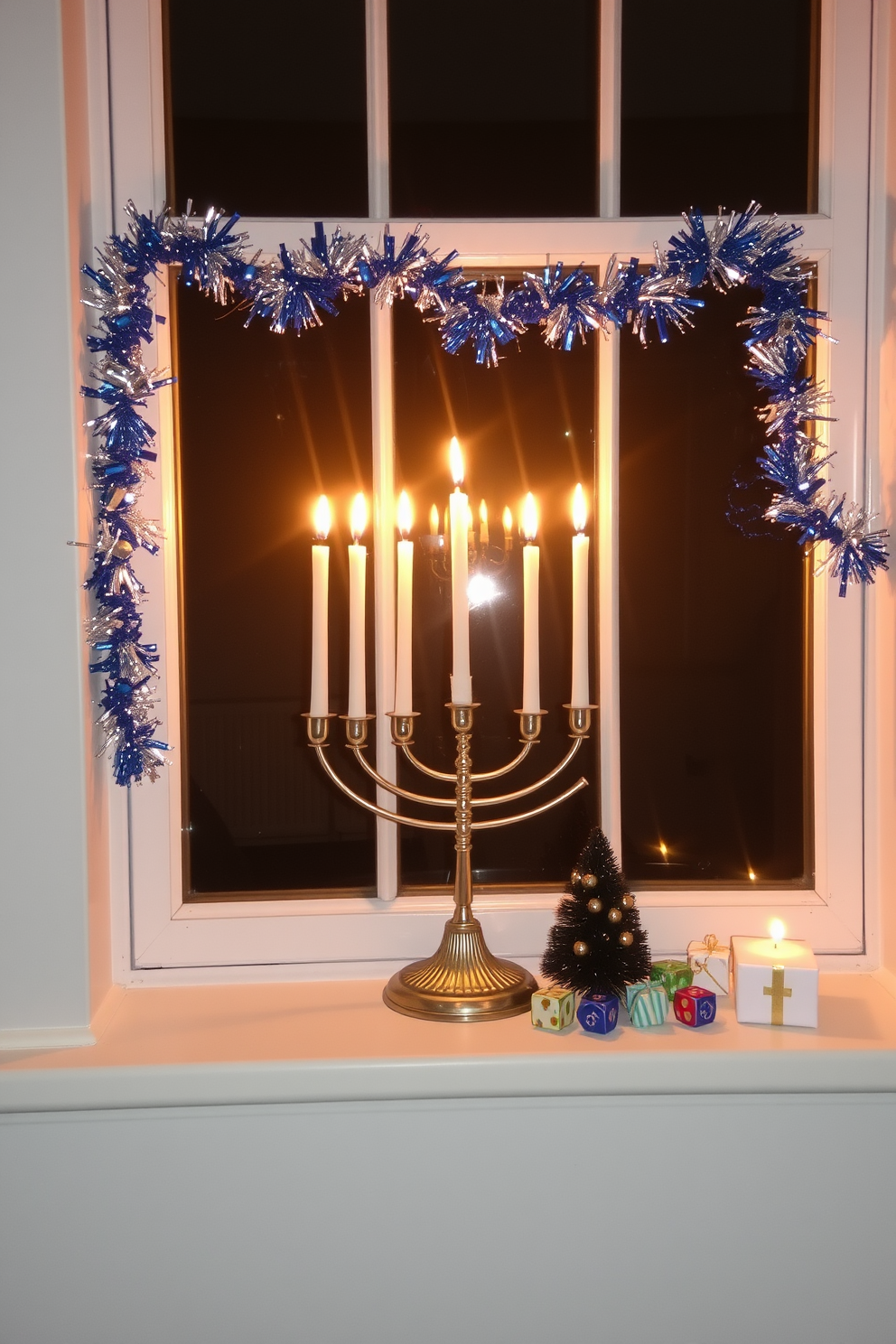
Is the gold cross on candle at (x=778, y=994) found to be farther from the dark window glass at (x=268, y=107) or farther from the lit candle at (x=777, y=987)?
the dark window glass at (x=268, y=107)

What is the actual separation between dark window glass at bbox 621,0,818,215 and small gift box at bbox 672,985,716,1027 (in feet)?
2.92

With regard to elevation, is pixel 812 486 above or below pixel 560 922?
above

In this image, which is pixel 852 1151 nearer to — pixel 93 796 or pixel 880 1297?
pixel 880 1297

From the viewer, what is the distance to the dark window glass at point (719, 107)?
3.77 feet

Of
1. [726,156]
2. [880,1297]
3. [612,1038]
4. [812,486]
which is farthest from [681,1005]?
[726,156]

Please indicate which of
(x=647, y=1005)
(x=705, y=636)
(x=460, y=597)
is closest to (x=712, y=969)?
(x=647, y=1005)

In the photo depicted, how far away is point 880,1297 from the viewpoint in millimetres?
1006

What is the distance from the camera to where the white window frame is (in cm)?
112

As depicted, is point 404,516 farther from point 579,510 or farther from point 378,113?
point 378,113

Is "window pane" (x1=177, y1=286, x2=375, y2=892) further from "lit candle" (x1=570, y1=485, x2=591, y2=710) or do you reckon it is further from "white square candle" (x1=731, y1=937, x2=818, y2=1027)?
"white square candle" (x1=731, y1=937, x2=818, y2=1027)

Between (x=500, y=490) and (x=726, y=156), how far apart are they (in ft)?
1.56

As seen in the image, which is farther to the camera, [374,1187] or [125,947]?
[125,947]

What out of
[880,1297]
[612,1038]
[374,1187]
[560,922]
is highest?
[560,922]

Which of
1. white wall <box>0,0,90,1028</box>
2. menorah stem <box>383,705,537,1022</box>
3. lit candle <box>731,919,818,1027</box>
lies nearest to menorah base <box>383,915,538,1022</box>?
menorah stem <box>383,705,537,1022</box>
